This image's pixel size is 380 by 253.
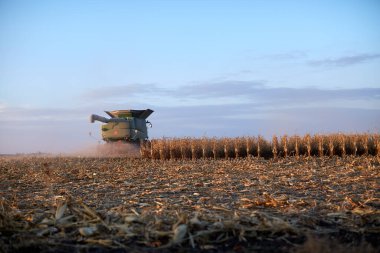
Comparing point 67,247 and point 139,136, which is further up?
point 139,136

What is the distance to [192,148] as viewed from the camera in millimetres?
20891

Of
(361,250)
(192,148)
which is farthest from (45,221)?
(192,148)

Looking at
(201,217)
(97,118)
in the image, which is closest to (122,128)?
(97,118)

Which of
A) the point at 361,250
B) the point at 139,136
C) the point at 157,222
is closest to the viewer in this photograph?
the point at 361,250

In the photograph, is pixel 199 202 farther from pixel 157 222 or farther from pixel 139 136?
pixel 139 136

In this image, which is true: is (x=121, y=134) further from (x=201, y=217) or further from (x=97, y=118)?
(x=201, y=217)

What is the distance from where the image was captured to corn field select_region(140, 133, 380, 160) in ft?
66.1

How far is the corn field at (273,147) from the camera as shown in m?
20.2

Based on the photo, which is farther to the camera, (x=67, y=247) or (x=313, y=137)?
(x=313, y=137)

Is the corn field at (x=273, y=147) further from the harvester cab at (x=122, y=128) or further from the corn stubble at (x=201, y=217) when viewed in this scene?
the corn stubble at (x=201, y=217)

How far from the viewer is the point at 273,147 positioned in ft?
67.8

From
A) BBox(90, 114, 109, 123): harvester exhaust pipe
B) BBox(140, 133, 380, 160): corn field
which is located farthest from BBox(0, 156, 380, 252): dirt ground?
BBox(90, 114, 109, 123): harvester exhaust pipe

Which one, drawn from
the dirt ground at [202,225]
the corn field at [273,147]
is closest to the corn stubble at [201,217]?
the dirt ground at [202,225]

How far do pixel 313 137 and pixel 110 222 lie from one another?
1727 centimetres
